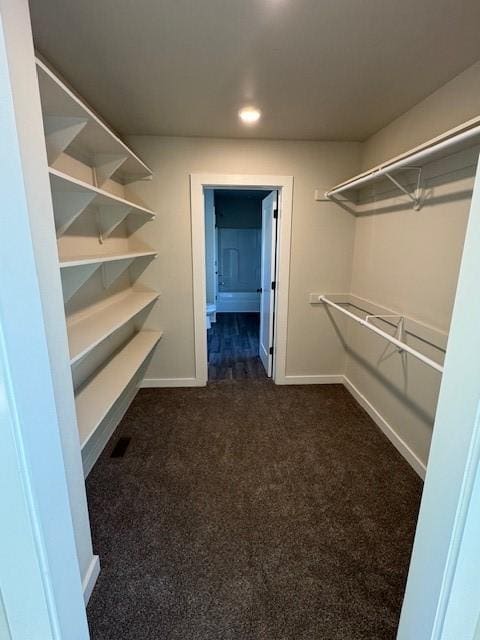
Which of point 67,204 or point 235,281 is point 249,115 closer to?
point 67,204

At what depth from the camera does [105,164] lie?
215 cm

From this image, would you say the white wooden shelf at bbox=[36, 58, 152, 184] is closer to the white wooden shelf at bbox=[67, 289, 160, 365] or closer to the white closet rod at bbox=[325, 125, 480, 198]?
the white wooden shelf at bbox=[67, 289, 160, 365]

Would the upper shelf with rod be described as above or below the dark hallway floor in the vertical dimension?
above

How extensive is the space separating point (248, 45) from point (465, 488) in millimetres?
1884

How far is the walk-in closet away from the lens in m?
0.81

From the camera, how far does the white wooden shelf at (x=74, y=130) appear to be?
115 centimetres

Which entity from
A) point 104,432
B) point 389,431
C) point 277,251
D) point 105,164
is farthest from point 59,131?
point 389,431

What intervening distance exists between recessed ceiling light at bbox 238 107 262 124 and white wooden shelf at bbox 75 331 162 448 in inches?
76.5

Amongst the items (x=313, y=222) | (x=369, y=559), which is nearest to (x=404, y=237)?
(x=313, y=222)

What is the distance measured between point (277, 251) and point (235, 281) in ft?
12.4

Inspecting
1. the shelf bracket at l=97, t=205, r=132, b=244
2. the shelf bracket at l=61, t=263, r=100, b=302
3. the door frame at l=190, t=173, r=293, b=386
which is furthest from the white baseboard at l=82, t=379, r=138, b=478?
the shelf bracket at l=97, t=205, r=132, b=244

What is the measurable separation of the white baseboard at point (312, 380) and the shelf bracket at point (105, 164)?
2.41 metres

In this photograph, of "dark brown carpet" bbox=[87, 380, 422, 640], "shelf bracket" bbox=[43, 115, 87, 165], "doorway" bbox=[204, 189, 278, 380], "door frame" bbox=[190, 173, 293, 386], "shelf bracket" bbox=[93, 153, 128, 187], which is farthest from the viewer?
"doorway" bbox=[204, 189, 278, 380]

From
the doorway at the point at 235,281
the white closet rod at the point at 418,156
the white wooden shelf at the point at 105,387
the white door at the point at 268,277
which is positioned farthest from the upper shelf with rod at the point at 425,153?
the white wooden shelf at the point at 105,387
